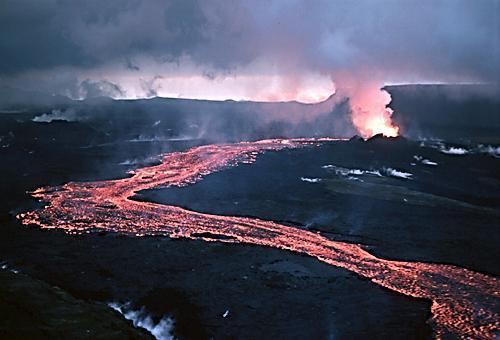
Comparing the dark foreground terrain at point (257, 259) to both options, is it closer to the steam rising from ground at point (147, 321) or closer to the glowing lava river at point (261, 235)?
the steam rising from ground at point (147, 321)

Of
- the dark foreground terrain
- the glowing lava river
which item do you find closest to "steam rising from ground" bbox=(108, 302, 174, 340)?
the dark foreground terrain

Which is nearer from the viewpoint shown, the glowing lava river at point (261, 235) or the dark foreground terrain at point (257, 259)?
the dark foreground terrain at point (257, 259)

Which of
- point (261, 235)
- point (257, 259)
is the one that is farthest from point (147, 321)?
point (261, 235)

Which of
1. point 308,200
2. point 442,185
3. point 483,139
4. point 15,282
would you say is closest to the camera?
point 15,282

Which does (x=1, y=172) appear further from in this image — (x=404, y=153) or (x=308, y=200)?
(x=404, y=153)

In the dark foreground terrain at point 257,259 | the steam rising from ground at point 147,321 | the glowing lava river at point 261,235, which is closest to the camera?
the steam rising from ground at point 147,321

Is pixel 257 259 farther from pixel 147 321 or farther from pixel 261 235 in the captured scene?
pixel 147 321

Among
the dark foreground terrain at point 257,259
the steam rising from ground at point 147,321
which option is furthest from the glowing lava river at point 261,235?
the steam rising from ground at point 147,321

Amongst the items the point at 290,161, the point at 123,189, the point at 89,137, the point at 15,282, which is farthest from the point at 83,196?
the point at 89,137
